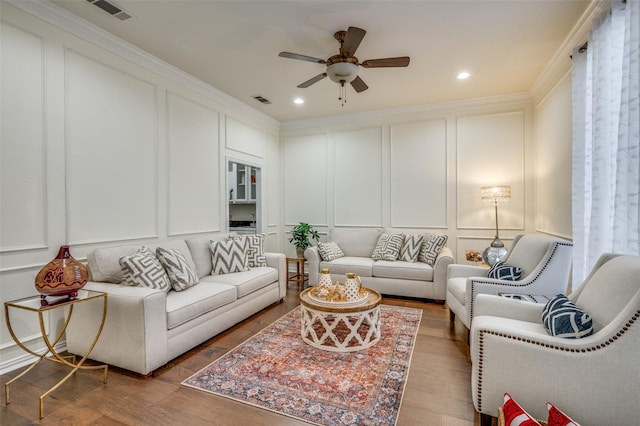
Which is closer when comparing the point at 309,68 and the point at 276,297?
the point at 309,68

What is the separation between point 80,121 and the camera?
275 cm

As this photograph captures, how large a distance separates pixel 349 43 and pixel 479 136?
2990mm

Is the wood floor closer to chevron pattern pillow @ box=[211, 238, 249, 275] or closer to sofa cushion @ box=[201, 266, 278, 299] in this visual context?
sofa cushion @ box=[201, 266, 278, 299]

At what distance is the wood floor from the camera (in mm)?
1794

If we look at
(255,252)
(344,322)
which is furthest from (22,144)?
(344,322)

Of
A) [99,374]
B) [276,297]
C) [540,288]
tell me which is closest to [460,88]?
[540,288]

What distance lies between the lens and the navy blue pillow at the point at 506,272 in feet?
9.11

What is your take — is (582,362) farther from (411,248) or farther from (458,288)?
(411,248)

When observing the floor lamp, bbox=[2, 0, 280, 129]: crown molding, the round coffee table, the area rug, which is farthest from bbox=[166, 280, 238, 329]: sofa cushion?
the floor lamp

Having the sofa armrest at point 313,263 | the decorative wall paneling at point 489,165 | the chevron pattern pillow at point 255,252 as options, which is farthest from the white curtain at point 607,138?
the chevron pattern pillow at point 255,252

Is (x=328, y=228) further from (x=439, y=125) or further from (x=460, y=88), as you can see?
(x=460, y=88)

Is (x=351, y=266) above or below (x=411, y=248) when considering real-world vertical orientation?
below

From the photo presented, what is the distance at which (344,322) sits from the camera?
8.97 feet

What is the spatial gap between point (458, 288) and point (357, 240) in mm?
2187
